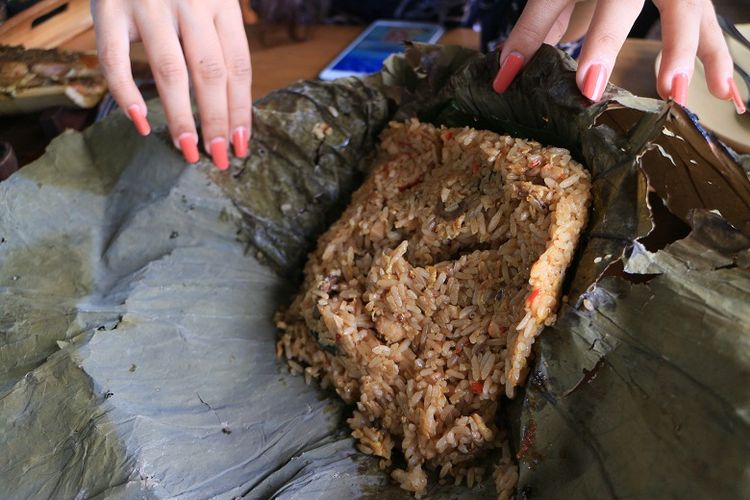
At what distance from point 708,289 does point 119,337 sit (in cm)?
143

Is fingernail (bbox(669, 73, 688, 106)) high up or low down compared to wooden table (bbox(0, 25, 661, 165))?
up

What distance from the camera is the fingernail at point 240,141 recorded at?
2.08 metres

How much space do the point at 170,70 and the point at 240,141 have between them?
38cm

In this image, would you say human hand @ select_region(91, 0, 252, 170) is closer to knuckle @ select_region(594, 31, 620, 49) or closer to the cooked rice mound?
the cooked rice mound

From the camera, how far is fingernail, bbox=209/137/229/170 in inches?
80.4

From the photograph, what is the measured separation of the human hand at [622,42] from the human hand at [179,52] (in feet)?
2.58

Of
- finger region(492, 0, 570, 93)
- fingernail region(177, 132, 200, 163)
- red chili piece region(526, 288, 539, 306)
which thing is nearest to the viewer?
red chili piece region(526, 288, 539, 306)

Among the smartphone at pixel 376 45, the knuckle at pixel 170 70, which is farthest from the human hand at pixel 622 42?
the smartphone at pixel 376 45

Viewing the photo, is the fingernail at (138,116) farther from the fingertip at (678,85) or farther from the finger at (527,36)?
the fingertip at (678,85)

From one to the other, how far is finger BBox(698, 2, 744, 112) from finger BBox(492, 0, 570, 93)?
15.4 inches

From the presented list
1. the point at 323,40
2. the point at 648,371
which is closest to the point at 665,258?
the point at 648,371

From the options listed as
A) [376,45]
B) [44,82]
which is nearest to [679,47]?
[376,45]

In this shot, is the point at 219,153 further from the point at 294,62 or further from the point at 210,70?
the point at 294,62

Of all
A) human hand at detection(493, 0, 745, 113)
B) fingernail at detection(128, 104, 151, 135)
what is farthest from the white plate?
fingernail at detection(128, 104, 151, 135)
